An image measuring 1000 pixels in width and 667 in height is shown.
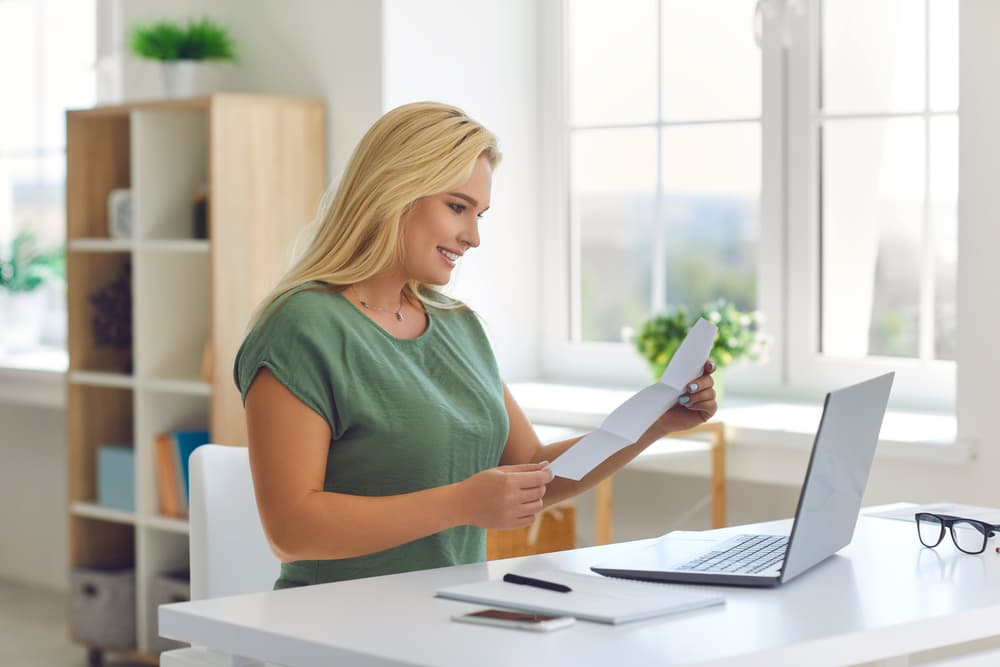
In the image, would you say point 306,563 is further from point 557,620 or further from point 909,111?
point 909,111

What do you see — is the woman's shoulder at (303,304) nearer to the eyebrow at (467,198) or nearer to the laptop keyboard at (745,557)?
the eyebrow at (467,198)

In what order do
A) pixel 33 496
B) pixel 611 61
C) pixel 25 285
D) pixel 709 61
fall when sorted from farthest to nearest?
1. pixel 33 496
2. pixel 25 285
3. pixel 611 61
4. pixel 709 61

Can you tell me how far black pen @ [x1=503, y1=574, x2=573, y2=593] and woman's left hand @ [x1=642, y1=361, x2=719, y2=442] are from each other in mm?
456

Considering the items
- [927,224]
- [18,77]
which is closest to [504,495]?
[927,224]

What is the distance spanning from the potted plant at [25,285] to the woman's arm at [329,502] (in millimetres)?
3374

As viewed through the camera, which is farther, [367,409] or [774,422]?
[774,422]

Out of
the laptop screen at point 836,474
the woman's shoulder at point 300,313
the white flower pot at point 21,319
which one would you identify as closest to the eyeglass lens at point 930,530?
the laptop screen at point 836,474

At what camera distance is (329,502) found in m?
1.78

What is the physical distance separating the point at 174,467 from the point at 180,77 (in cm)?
108

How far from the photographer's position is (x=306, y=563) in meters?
1.92

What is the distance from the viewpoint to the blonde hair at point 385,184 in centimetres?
195

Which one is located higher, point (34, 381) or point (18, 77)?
point (18, 77)

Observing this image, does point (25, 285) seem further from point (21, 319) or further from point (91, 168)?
point (91, 168)

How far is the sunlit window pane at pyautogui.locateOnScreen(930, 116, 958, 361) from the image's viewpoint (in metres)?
3.29
